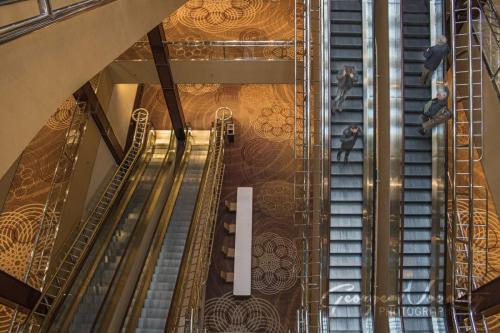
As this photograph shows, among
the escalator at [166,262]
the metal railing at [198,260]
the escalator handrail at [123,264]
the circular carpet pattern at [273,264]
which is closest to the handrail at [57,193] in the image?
the escalator handrail at [123,264]

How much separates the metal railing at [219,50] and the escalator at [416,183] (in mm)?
2694

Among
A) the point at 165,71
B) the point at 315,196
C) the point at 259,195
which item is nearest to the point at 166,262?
the point at 259,195

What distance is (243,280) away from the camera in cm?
980

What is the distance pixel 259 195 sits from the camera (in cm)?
1130

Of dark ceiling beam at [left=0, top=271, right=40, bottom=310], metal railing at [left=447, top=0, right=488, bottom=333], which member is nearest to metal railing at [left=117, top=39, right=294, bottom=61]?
metal railing at [left=447, top=0, right=488, bottom=333]

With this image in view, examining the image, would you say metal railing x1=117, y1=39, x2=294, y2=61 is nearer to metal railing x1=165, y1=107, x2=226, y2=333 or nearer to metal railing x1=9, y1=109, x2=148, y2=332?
metal railing x1=165, y1=107, x2=226, y2=333

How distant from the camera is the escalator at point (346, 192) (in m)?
8.11

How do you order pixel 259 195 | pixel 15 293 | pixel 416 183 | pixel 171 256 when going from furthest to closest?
pixel 259 195 → pixel 171 256 → pixel 416 183 → pixel 15 293

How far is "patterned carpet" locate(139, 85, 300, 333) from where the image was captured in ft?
31.5

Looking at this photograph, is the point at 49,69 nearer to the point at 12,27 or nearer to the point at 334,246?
the point at 12,27

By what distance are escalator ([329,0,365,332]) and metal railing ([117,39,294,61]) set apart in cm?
174

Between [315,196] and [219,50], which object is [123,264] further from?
[219,50]

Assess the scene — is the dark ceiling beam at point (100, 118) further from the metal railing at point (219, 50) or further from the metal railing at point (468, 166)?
the metal railing at point (468, 166)

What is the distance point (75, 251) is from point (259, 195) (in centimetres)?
438
